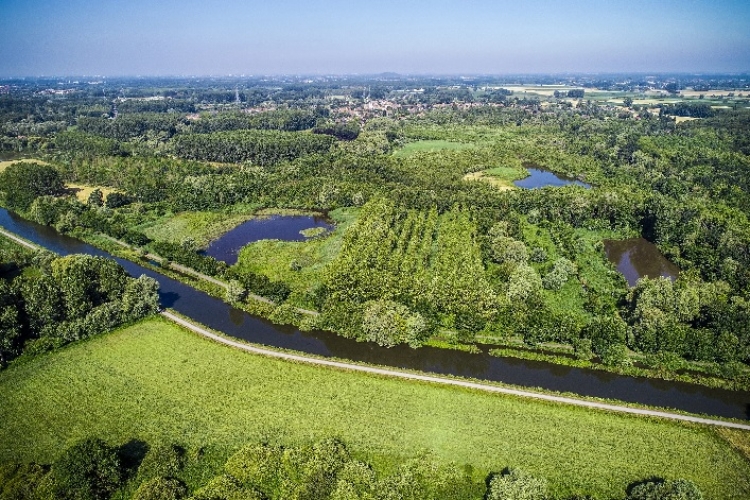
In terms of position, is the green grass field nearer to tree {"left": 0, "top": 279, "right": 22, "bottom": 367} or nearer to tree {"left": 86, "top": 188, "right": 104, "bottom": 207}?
tree {"left": 0, "top": 279, "right": 22, "bottom": 367}

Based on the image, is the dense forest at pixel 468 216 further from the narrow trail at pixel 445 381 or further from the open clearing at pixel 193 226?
the narrow trail at pixel 445 381

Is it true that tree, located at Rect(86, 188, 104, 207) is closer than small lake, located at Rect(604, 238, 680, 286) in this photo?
No

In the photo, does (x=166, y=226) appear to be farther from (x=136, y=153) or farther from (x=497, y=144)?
(x=497, y=144)

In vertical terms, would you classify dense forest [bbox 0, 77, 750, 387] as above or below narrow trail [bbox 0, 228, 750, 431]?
above

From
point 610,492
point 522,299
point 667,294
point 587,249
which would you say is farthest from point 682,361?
point 587,249

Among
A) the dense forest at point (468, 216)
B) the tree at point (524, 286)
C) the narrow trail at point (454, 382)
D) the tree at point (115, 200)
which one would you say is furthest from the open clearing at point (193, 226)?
the tree at point (524, 286)

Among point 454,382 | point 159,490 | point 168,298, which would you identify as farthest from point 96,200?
point 454,382

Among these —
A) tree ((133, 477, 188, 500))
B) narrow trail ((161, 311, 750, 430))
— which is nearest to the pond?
narrow trail ((161, 311, 750, 430))
